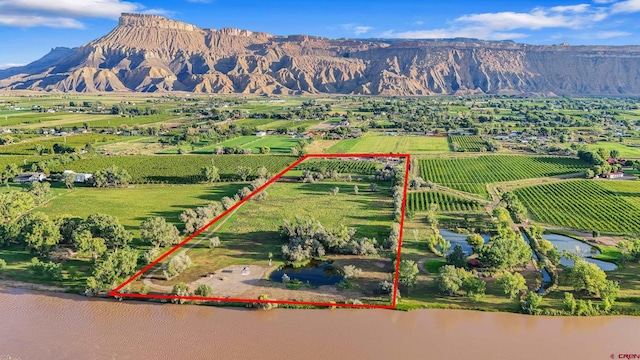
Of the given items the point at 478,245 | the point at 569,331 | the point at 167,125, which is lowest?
the point at 569,331

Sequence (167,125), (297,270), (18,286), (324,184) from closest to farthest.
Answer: (18,286) < (297,270) < (324,184) < (167,125)

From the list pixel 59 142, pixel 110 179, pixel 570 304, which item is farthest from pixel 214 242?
pixel 59 142

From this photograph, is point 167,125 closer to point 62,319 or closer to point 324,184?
point 324,184

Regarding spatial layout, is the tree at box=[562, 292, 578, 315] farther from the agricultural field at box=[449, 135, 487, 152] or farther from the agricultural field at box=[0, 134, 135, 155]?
the agricultural field at box=[0, 134, 135, 155]

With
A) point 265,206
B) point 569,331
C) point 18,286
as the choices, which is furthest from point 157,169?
point 569,331

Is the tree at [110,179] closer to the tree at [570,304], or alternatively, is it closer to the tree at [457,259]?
the tree at [457,259]

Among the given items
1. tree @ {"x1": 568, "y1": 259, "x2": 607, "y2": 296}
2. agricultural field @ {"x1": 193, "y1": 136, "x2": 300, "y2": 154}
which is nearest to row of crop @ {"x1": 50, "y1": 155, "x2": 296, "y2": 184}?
agricultural field @ {"x1": 193, "y1": 136, "x2": 300, "y2": 154}

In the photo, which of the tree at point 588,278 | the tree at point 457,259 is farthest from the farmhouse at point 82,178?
the tree at point 588,278
